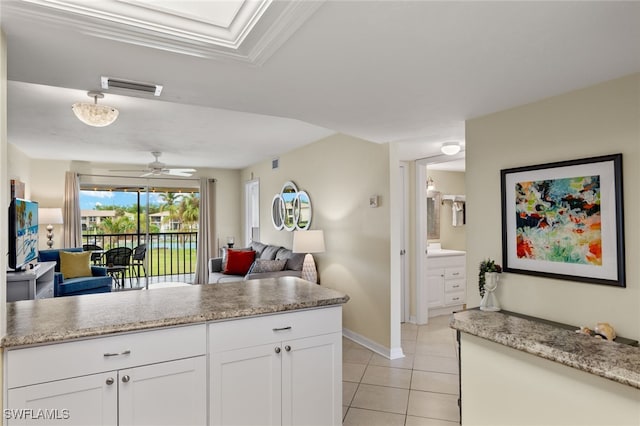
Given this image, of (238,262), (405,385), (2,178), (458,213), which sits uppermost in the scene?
(2,178)

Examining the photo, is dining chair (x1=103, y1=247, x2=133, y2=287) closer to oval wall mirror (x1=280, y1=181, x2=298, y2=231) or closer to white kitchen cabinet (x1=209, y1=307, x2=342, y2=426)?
oval wall mirror (x1=280, y1=181, x2=298, y2=231)

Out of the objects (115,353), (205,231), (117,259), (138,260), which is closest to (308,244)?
(115,353)

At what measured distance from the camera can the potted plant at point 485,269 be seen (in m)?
2.59

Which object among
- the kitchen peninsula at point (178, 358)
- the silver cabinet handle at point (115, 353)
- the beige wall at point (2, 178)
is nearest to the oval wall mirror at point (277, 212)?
the kitchen peninsula at point (178, 358)

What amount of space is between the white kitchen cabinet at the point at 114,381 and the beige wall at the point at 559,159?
2038 mm

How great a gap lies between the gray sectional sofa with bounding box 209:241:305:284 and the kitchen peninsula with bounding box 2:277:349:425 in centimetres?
229

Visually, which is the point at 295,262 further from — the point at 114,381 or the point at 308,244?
the point at 114,381

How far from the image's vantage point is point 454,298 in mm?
5461

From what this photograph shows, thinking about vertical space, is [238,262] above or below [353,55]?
below

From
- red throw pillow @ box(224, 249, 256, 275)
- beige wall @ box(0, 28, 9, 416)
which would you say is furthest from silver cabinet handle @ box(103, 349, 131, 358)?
red throw pillow @ box(224, 249, 256, 275)

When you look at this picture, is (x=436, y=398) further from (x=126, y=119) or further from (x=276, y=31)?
(x=126, y=119)

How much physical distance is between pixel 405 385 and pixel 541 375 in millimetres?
1670

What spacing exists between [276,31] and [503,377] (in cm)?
196

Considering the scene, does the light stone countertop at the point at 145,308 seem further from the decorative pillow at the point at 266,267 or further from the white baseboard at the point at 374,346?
the decorative pillow at the point at 266,267
